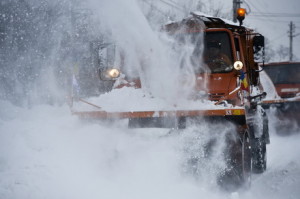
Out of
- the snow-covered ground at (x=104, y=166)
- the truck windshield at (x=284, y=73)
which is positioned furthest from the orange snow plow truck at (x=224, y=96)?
the truck windshield at (x=284, y=73)

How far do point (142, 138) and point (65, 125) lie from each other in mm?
1249

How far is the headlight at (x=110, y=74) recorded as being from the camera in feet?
18.6

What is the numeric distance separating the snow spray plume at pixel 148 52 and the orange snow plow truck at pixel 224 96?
0.18 meters

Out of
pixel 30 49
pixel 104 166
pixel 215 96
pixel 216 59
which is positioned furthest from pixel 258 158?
pixel 30 49

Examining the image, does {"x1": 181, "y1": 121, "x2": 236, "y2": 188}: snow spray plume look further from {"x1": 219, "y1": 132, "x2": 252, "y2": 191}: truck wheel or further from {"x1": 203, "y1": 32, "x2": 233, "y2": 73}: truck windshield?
{"x1": 203, "y1": 32, "x2": 233, "y2": 73}: truck windshield

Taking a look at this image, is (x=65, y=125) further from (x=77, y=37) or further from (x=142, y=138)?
(x=77, y=37)

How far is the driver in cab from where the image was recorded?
5566mm

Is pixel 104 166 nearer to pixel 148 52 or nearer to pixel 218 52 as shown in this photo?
pixel 148 52

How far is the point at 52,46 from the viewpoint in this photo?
45.5 ft

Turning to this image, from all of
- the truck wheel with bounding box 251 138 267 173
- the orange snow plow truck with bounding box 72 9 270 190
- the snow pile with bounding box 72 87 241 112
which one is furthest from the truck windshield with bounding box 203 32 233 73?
the truck wheel with bounding box 251 138 267 173

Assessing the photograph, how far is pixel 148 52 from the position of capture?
5.63 meters

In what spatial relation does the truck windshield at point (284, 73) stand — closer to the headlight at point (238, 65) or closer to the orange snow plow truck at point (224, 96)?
the orange snow plow truck at point (224, 96)

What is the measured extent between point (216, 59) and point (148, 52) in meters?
0.99

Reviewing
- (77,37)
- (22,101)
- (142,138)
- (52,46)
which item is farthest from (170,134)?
(77,37)
